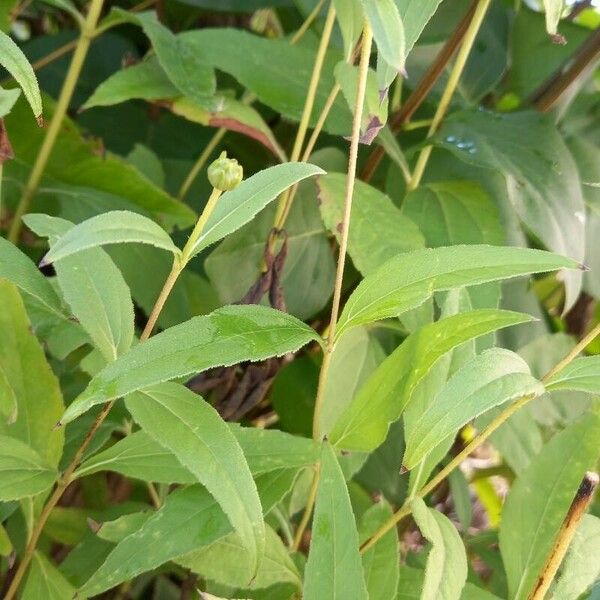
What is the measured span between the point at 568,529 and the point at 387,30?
17cm

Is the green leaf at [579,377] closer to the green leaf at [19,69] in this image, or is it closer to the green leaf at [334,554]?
the green leaf at [334,554]

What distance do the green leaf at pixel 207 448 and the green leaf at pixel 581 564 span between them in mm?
114

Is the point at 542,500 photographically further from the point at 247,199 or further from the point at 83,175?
the point at 83,175

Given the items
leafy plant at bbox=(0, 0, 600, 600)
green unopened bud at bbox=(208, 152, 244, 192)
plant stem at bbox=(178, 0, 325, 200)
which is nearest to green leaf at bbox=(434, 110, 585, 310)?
leafy plant at bbox=(0, 0, 600, 600)

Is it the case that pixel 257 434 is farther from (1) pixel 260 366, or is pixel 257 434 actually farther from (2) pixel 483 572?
(2) pixel 483 572

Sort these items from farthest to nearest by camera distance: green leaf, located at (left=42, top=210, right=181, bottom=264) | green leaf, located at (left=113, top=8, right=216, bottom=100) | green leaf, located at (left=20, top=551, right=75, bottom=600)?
1. green leaf, located at (left=113, top=8, right=216, bottom=100)
2. green leaf, located at (left=20, top=551, right=75, bottom=600)
3. green leaf, located at (left=42, top=210, right=181, bottom=264)

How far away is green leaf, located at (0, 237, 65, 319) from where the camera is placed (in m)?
0.28

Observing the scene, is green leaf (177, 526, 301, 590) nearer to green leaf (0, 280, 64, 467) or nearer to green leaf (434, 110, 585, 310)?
green leaf (0, 280, 64, 467)

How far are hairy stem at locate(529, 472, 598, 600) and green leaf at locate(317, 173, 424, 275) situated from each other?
15cm

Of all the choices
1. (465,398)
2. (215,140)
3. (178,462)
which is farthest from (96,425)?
(215,140)

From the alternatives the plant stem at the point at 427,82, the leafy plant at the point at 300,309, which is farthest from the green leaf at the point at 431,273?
the plant stem at the point at 427,82

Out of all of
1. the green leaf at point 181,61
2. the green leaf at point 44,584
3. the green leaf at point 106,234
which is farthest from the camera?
the green leaf at point 181,61

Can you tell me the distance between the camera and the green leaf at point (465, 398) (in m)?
0.25

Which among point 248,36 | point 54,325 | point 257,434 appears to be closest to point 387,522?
point 257,434
